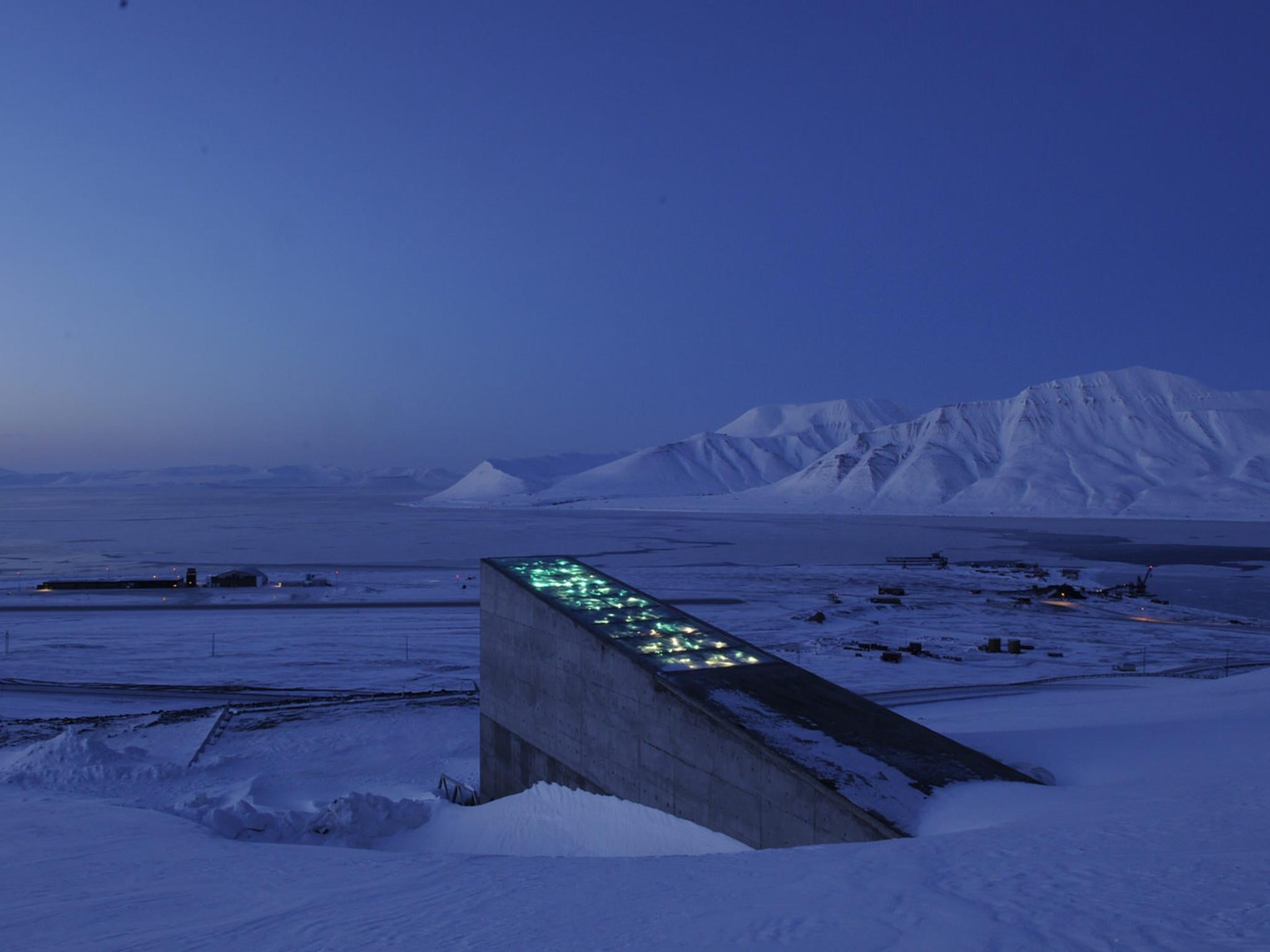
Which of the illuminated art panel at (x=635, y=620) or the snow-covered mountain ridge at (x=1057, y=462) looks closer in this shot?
the illuminated art panel at (x=635, y=620)

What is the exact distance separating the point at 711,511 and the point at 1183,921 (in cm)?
12178

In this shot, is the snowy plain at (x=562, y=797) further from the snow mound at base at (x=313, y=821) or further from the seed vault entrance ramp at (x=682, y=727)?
the seed vault entrance ramp at (x=682, y=727)

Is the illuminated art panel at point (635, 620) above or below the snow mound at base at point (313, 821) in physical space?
above

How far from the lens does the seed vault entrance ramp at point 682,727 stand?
28.9 feet

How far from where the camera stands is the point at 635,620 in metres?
13.2

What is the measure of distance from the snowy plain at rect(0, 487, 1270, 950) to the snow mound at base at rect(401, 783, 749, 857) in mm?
48

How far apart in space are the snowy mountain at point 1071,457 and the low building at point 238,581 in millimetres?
98664

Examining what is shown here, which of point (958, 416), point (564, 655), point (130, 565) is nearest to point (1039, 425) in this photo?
point (958, 416)

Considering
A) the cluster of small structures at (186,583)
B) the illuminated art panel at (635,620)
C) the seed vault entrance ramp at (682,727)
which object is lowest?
the cluster of small structures at (186,583)

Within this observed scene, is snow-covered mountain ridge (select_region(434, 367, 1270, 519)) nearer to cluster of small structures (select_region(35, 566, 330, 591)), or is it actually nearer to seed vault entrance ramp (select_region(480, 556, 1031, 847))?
cluster of small structures (select_region(35, 566, 330, 591))

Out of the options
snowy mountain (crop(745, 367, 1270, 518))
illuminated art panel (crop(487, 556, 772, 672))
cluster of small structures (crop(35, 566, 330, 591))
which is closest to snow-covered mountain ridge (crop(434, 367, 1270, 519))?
snowy mountain (crop(745, 367, 1270, 518))

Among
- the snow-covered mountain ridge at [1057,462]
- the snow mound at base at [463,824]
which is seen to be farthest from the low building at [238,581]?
the snow-covered mountain ridge at [1057,462]

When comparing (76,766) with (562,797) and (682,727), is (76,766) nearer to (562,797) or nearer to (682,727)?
(562,797)

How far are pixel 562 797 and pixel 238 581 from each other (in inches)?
1253
